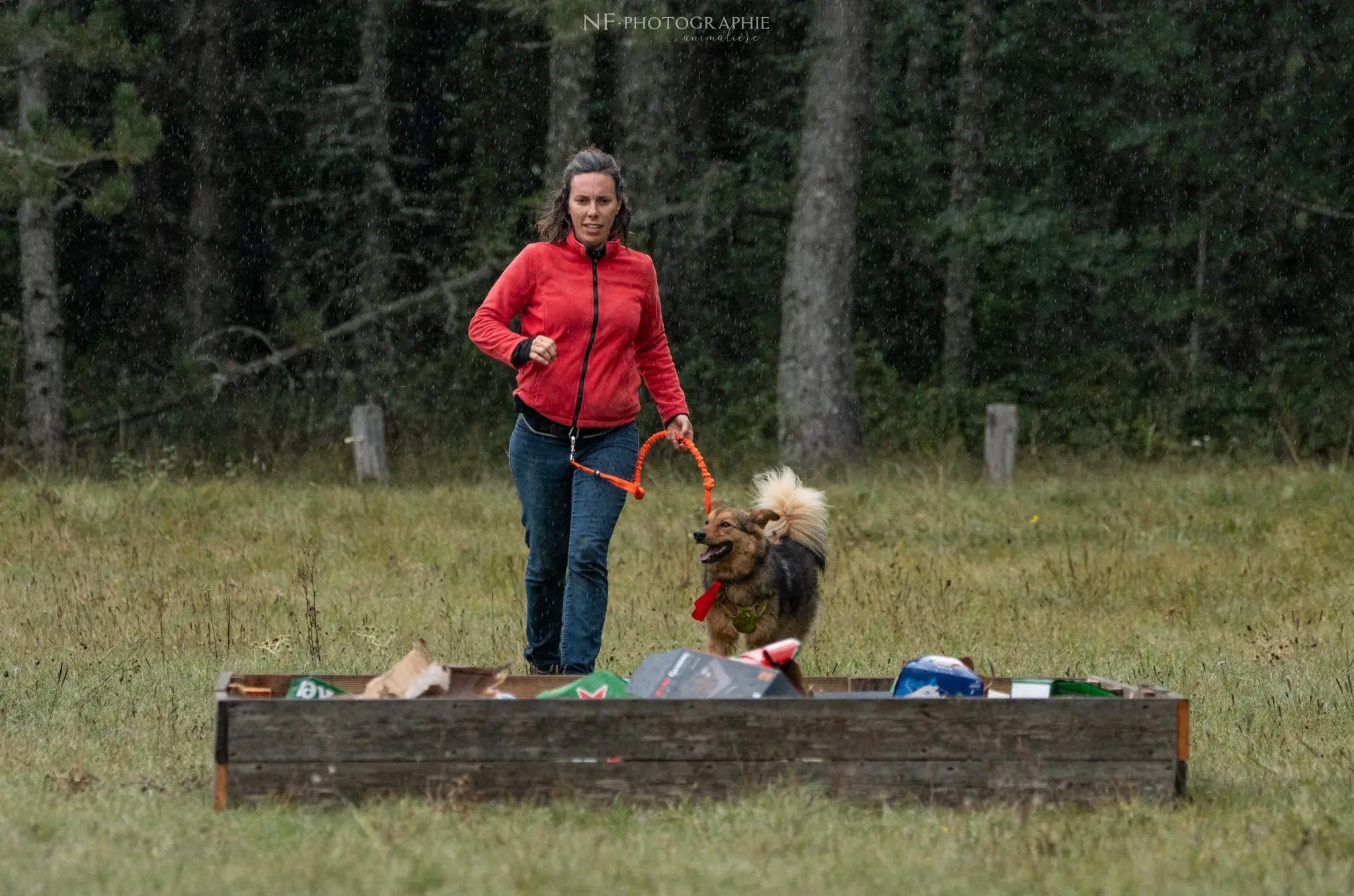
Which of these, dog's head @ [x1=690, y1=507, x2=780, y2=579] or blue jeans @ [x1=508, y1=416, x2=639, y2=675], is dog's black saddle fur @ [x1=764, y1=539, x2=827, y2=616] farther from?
blue jeans @ [x1=508, y1=416, x2=639, y2=675]

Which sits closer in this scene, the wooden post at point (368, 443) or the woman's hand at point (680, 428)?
the woman's hand at point (680, 428)

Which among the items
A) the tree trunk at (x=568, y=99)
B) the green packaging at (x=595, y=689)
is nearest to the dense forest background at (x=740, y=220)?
the tree trunk at (x=568, y=99)

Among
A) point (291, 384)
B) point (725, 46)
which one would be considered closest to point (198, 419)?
point (291, 384)

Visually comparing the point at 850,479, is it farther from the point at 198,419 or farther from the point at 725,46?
the point at 725,46

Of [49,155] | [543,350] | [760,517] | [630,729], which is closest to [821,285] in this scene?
[49,155]

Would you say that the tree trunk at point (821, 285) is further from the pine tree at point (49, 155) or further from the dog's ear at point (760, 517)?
the dog's ear at point (760, 517)

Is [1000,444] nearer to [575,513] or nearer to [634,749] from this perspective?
[575,513]

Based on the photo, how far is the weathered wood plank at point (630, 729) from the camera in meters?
5.27

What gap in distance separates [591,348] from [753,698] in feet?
6.56

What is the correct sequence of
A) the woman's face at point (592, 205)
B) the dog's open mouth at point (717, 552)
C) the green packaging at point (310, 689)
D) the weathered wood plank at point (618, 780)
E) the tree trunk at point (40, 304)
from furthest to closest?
the tree trunk at point (40, 304)
the dog's open mouth at point (717, 552)
the woman's face at point (592, 205)
the green packaging at point (310, 689)
the weathered wood plank at point (618, 780)

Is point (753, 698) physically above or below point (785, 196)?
below

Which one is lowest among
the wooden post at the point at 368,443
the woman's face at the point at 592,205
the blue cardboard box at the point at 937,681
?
the wooden post at the point at 368,443

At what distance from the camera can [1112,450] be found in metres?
21.4

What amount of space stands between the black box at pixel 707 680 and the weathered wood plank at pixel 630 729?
20cm
